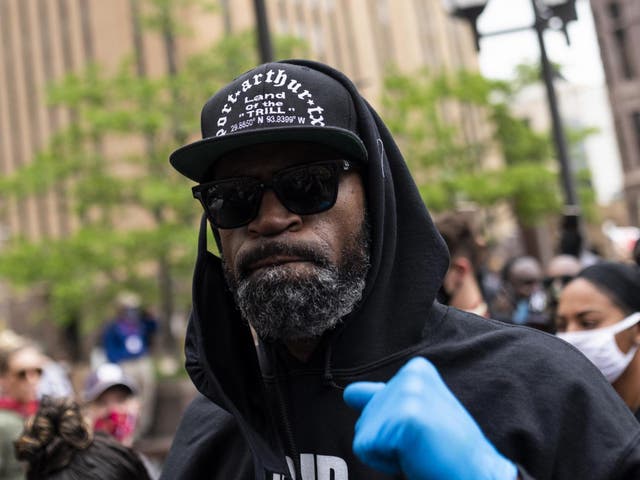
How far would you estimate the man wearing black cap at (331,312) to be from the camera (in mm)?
1894

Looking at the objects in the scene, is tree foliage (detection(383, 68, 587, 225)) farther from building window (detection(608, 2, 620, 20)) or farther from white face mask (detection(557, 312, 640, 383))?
white face mask (detection(557, 312, 640, 383))

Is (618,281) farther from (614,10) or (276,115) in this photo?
(614,10)

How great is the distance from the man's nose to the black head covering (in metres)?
2.18

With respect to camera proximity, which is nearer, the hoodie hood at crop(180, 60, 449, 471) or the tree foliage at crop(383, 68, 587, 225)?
the hoodie hood at crop(180, 60, 449, 471)

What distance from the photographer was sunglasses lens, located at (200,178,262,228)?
82.7 inches

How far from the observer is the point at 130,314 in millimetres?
14016

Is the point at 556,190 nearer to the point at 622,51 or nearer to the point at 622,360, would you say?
the point at 622,51

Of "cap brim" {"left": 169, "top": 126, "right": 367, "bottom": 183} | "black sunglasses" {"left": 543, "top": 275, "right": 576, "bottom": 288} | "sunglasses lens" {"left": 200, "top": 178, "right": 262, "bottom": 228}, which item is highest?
"cap brim" {"left": 169, "top": 126, "right": 367, "bottom": 183}

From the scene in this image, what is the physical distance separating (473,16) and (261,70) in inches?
318

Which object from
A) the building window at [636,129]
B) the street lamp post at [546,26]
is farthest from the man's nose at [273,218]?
the building window at [636,129]

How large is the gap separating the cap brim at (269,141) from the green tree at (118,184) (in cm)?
1562

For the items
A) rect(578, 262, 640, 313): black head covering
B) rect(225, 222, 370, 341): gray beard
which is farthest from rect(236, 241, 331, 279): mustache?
rect(578, 262, 640, 313): black head covering

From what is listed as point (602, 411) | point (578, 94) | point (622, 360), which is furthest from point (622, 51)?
point (578, 94)

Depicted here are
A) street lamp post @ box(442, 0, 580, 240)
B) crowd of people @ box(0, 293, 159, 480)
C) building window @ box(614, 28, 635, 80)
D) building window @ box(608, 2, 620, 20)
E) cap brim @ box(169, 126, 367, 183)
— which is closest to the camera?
cap brim @ box(169, 126, 367, 183)
